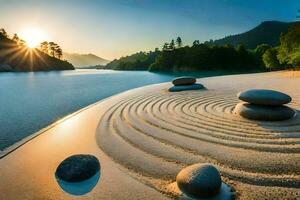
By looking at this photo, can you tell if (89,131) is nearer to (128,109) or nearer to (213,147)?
(128,109)

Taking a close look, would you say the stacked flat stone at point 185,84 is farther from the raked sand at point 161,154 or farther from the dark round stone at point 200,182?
the dark round stone at point 200,182

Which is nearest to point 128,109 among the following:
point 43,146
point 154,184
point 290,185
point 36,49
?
point 43,146

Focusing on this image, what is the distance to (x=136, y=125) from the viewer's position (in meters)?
9.91

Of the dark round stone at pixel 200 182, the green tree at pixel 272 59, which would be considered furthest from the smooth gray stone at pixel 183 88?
the green tree at pixel 272 59

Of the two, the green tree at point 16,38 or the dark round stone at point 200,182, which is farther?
the green tree at point 16,38

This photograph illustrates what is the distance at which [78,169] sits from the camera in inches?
240

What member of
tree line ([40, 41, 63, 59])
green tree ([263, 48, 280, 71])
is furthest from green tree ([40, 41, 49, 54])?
green tree ([263, 48, 280, 71])

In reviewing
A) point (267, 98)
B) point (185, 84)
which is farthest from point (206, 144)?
point (185, 84)

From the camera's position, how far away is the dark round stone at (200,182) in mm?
4840

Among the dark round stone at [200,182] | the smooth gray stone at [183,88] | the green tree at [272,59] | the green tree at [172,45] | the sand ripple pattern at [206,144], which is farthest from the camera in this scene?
the green tree at [172,45]

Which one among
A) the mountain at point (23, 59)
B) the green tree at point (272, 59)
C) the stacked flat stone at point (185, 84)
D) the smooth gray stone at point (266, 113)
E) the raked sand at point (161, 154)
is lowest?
the raked sand at point (161, 154)

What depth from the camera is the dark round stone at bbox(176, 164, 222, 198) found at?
4840 millimetres

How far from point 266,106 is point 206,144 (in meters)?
3.92

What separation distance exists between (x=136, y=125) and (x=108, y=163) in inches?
129
